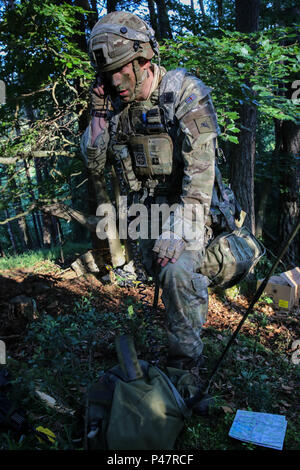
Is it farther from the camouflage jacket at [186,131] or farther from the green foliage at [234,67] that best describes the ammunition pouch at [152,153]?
the green foliage at [234,67]

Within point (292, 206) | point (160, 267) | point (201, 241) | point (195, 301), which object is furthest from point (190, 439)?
point (292, 206)

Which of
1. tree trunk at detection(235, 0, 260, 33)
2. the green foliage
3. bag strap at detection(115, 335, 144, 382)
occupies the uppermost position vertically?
tree trunk at detection(235, 0, 260, 33)

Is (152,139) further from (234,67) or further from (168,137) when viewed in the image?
(234,67)

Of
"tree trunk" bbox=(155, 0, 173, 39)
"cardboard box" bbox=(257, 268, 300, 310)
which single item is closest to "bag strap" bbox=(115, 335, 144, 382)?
"cardboard box" bbox=(257, 268, 300, 310)

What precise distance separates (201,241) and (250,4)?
5.98 metres

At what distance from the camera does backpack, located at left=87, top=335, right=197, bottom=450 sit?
1.97 m

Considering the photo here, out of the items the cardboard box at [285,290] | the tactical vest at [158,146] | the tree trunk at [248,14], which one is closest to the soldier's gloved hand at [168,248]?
the tactical vest at [158,146]

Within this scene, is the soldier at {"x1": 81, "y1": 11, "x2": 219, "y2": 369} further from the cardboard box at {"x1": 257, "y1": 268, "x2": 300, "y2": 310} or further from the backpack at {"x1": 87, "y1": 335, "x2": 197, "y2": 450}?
the cardboard box at {"x1": 257, "y1": 268, "x2": 300, "y2": 310}

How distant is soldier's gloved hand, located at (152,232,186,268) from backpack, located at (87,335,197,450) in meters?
0.78

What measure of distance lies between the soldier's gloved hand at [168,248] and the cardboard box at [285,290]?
152 inches

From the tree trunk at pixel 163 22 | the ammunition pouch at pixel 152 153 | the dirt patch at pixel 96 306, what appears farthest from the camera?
the tree trunk at pixel 163 22

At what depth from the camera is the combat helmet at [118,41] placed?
113 inches

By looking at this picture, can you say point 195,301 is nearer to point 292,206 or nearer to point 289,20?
→ point 292,206

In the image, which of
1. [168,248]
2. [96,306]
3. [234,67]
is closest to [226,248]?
[168,248]
